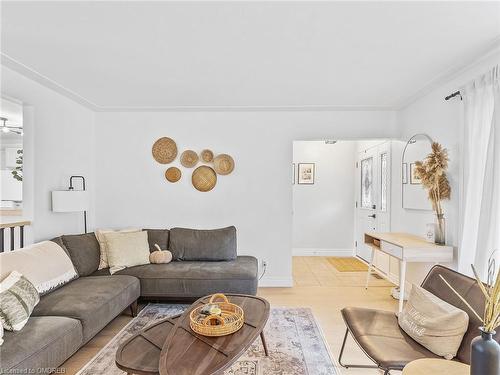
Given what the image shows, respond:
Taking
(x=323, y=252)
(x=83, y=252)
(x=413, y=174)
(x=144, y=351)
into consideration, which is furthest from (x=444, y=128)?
(x=83, y=252)

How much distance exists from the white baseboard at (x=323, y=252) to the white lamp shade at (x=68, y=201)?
13.4 feet

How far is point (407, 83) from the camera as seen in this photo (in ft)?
11.2

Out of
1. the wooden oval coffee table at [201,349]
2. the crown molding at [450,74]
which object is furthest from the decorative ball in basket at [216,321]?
the crown molding at [450,74]

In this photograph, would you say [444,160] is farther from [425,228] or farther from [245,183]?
[245,183]

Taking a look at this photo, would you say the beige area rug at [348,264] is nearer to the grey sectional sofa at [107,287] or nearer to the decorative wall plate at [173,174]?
the grey sectional sofa at [107,287]

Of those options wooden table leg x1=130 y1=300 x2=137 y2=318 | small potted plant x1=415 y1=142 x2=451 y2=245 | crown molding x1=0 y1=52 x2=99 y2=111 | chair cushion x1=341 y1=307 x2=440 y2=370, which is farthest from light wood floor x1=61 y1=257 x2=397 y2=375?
crown molding x1=0 y1=52 x2=99 y2=111

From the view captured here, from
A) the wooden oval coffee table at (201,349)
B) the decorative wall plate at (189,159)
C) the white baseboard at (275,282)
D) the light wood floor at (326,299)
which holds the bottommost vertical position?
the light wood floor at (326,299)

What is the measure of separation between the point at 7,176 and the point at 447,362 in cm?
377

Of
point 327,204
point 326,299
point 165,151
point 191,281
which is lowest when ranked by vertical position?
point 326,299

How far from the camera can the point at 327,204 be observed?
6.38 meters

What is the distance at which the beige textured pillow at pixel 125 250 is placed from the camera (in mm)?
3545

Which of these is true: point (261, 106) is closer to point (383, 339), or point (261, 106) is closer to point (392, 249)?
point (392, 249)

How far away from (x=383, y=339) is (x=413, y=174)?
2.41 meters

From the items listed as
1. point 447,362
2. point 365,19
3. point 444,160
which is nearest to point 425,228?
point 444,160
